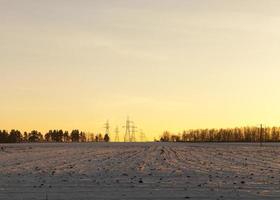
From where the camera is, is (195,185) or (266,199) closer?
(266,199)

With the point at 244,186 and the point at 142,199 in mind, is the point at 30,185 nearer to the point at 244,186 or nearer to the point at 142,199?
the point at 142,199

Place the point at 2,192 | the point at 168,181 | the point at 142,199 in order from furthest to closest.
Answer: the point at 168,181
the point at 2,192
the point at 142,199

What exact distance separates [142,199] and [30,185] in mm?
6342

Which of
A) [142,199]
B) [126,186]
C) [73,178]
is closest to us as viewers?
[142,199]

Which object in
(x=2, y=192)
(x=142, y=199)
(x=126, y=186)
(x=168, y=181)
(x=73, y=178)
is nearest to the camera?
(x=142, y=199)

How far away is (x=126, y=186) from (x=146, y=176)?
4754 millimetres

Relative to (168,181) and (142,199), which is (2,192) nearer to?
(142,199)

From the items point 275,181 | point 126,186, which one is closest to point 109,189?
point 126,186

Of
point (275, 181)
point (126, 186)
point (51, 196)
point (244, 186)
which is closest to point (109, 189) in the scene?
point (126, 186)

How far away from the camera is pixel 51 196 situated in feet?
56.8

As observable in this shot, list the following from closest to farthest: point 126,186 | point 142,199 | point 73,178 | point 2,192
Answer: point 142,199, point 2,192, point 126,186, point 73,178

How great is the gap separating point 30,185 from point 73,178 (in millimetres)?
3407

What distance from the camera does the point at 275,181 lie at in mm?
22641

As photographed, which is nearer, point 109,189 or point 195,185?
point 109,189
